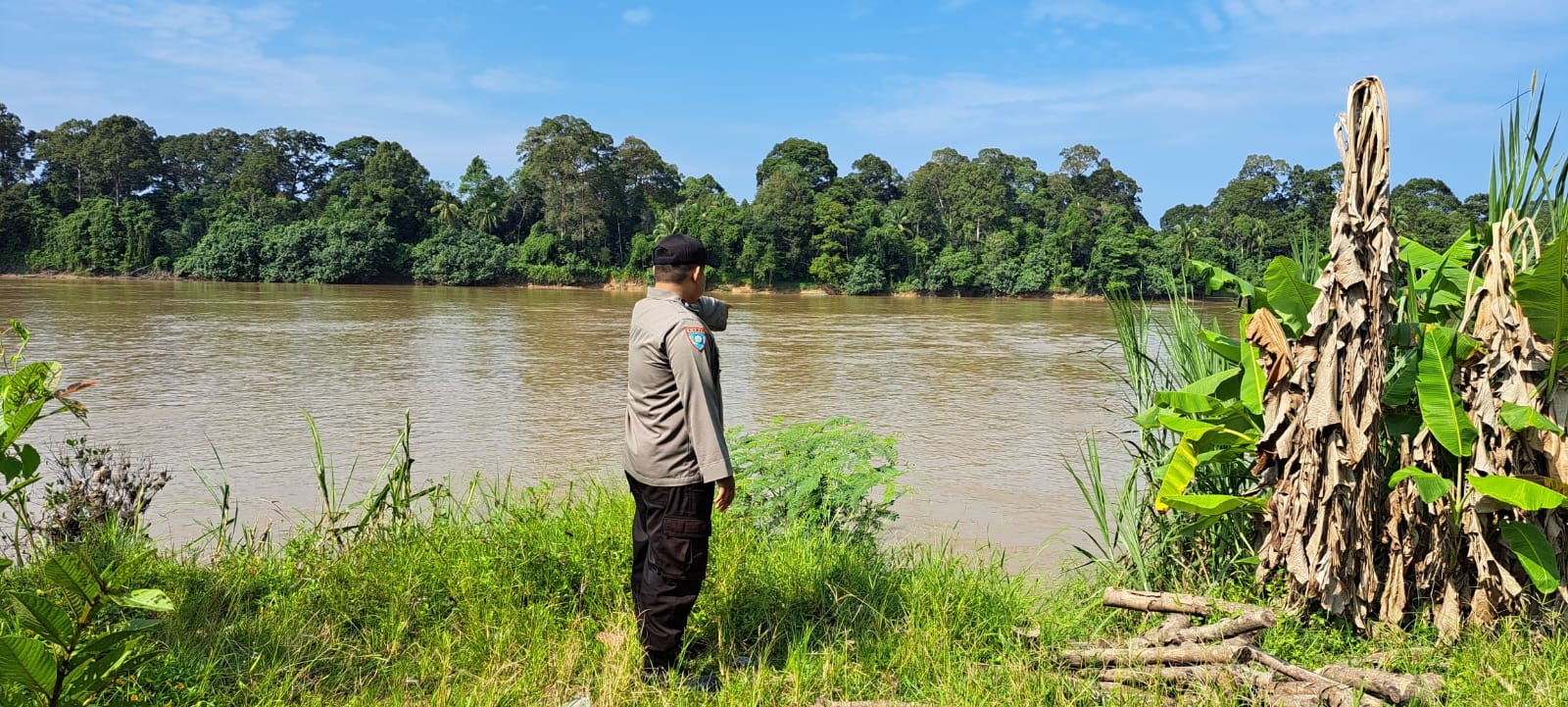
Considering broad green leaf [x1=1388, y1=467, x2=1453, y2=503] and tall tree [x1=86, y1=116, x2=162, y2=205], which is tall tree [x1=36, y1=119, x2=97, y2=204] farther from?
broad green leaf [x1=1388, y1=467, x2=1453, y2=503]

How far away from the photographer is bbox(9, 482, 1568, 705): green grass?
9.82 ft

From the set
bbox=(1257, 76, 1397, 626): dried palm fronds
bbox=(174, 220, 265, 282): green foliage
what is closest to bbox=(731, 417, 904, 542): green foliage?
bbox=(1257, 76, 1397, 626): dried palm fronds

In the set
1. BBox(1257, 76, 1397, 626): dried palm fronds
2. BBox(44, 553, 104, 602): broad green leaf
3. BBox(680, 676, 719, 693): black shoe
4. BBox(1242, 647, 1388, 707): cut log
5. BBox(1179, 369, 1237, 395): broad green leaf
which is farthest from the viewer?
BBox(1179, 369, 1237, 395): broad green leaf

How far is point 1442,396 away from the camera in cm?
334

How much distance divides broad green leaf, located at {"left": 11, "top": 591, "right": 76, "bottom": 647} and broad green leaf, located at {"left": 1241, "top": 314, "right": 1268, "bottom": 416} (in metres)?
3.68

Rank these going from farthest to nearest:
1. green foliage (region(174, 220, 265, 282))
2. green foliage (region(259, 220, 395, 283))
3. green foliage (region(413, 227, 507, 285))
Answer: green foliage (region(413, 227, 507, 285)) → green foliage (region(174, 220, 265, 282)) → green foliage (region(259, 220, 395, 283))

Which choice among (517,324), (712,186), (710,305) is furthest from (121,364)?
(712,186)

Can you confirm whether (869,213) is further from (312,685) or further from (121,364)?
(312,685)

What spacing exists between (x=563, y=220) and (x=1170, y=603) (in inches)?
2800

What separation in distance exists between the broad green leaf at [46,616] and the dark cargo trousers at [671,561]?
63.0 inches

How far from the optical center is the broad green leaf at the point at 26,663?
5.71 ft

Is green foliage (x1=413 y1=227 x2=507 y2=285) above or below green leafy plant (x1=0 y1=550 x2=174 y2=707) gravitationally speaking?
above

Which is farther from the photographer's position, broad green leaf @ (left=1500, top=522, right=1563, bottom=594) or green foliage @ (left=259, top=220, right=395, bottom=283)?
green foliage @ (left=259, top=220, right=395, bottom=283)

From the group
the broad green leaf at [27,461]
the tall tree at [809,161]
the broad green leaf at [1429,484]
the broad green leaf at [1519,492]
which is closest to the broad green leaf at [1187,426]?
the broad green leaf at [1429,484]
